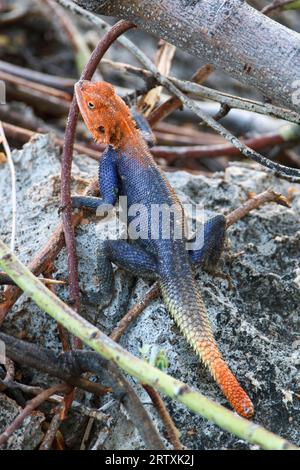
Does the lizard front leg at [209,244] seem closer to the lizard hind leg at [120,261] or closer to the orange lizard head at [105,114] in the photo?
the lizard hind leg at [120,261]

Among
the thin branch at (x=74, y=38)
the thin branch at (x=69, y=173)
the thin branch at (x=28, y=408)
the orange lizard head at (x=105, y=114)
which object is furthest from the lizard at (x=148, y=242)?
the thin branch at (x=74, y=38)

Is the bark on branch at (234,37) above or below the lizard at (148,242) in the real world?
above

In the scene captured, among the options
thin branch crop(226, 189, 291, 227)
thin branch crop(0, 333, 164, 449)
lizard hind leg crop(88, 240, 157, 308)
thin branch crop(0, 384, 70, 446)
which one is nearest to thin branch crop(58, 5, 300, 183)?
thin branch crop(226, 189, 291, 227)

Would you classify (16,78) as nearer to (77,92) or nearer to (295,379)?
(77,92)

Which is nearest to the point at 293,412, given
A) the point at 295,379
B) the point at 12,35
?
the point at 295,379

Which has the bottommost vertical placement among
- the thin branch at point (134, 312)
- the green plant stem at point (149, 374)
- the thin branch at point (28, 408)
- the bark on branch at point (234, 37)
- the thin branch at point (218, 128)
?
the thin branch at point (28, 408)

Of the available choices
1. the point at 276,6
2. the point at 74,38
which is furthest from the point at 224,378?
the point at 74,38

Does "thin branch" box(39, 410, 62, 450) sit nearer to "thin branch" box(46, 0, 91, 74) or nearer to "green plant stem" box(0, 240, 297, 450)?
"green plant stem" box(0, 240, 297, 450)

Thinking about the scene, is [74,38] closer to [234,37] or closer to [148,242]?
[148,242]
